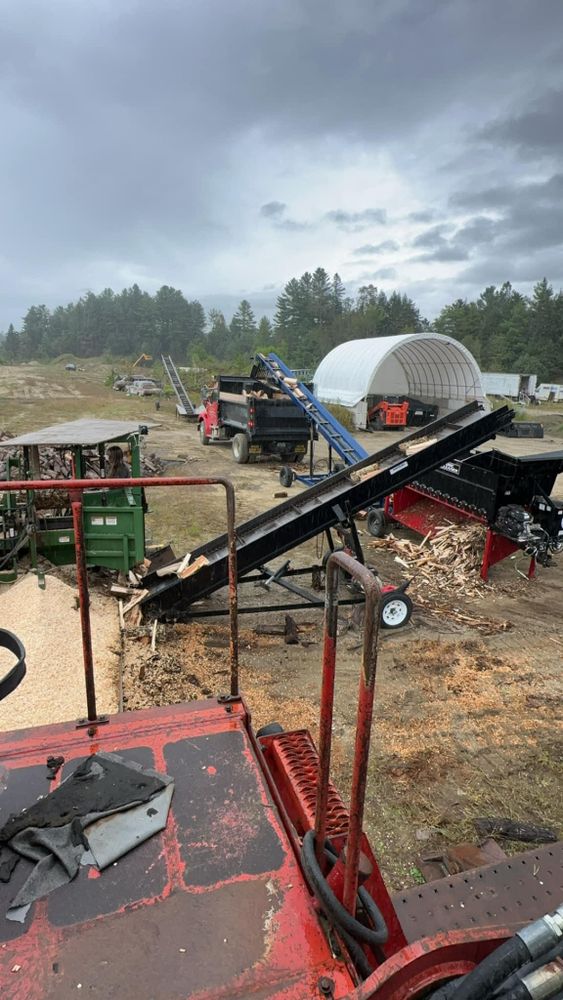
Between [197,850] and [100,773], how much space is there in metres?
0.53

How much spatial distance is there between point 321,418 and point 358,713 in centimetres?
994

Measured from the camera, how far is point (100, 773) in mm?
2213

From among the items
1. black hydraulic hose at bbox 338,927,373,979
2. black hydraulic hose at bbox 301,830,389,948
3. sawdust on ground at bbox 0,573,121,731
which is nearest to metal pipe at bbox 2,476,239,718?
black hydraulic hose at bbox 301,830,389,948

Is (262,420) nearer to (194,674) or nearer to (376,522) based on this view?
(376,522)

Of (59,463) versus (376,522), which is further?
(59,463)

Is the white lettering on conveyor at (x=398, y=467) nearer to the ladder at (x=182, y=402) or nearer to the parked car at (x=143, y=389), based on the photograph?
the ladder at (x=182, y=402)

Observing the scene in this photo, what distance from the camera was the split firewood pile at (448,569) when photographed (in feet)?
21.7

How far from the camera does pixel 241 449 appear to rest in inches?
605

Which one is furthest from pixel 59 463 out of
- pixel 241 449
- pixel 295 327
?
pixel 295 327

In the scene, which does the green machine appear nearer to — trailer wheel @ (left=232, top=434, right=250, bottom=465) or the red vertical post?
the red vertical post

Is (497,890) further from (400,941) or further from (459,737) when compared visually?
(459,737)

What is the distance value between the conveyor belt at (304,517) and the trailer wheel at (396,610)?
1029mm

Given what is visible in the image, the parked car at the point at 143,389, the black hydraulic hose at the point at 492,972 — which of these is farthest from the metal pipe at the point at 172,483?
the parked car at the point at 143,389

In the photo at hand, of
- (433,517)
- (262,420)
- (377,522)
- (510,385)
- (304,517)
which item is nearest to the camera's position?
(304,517)
